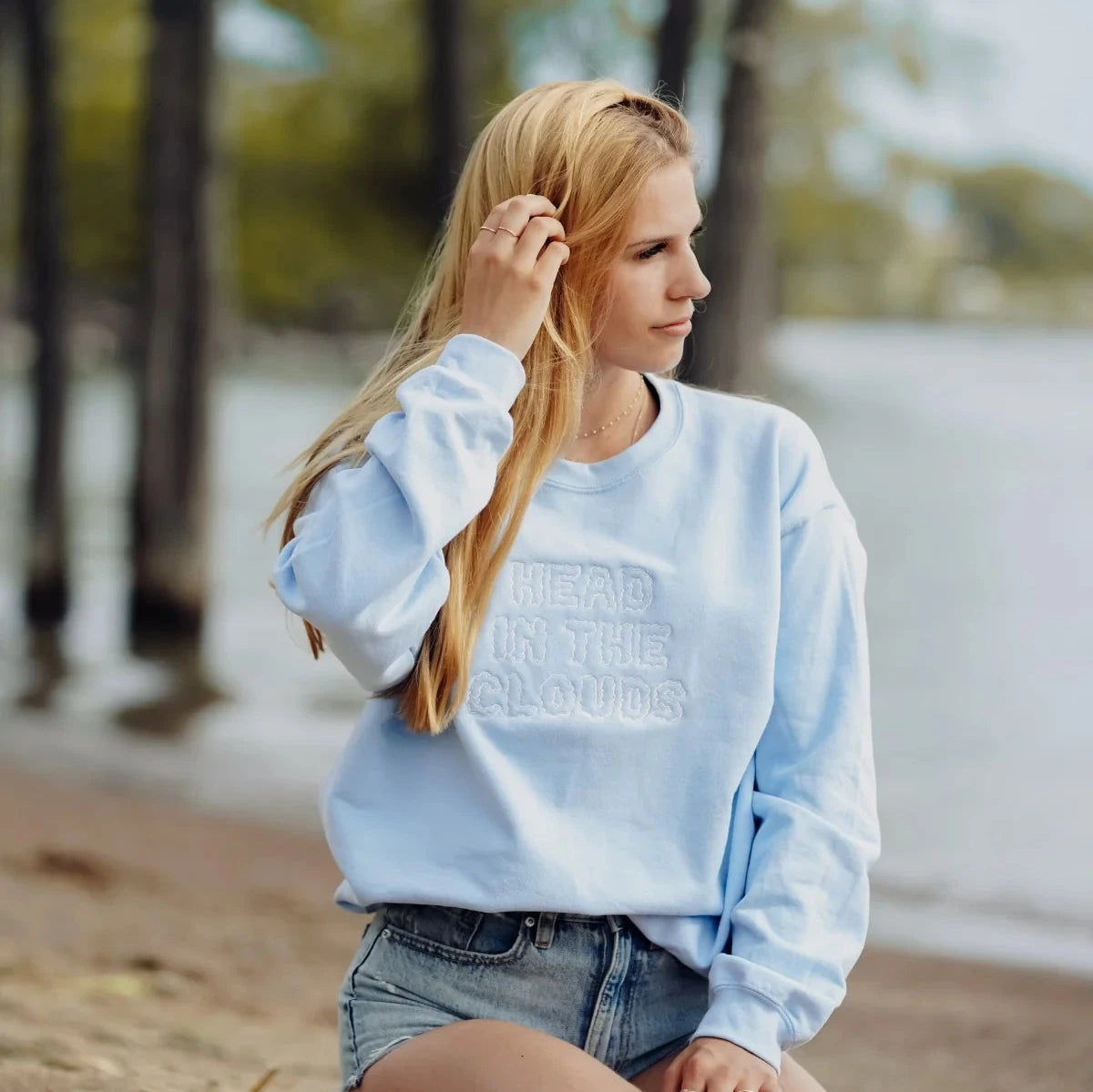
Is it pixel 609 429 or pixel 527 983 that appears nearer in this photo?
pixel 527 983

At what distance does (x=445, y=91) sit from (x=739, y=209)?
89.6 inches

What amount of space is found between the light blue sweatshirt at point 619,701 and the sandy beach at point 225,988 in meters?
0.95

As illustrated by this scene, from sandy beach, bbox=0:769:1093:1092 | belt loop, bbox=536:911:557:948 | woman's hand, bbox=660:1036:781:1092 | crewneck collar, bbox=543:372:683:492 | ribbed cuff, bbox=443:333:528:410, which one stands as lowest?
sandy beach, bbox=0:769:1093:1092

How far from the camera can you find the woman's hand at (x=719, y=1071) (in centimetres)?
145

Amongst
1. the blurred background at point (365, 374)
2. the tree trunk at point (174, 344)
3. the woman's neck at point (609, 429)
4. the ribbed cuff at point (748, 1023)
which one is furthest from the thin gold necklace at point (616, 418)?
the tree trunk at point (174, 344)

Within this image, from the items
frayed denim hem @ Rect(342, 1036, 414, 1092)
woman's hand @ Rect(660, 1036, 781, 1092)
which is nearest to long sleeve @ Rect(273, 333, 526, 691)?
frayed denim hem @ Rect(342, 1036, 414, 1092)

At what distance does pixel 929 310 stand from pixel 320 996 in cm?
1505

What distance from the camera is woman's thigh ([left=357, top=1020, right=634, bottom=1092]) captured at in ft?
4.66

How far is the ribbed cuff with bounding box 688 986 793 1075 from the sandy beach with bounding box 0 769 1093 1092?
105cm

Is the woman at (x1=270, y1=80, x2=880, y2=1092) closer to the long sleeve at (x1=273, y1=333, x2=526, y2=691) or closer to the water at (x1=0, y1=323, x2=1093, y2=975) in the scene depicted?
the long sleeve at (x1=273, y1=333, x2=526, y2=691)

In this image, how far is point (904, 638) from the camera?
11.2 meters

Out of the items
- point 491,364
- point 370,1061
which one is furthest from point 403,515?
point 370,1061

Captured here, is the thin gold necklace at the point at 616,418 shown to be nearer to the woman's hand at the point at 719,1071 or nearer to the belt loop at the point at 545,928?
the belt loop at the point at 545,928

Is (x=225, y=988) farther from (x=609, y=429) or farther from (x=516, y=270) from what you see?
(x=516, y=270)
